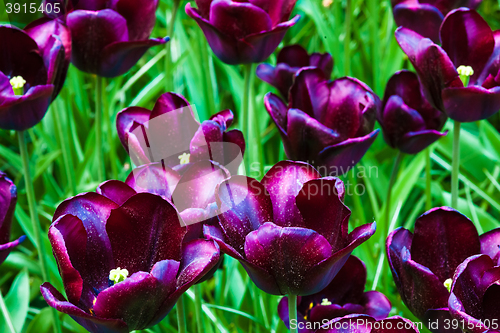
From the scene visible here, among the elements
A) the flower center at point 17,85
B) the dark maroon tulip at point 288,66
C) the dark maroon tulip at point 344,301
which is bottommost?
the dark maroon tulip at point 344,301

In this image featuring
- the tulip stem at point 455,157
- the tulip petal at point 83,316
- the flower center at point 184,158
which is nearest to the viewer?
the tulip petal at point 83,316

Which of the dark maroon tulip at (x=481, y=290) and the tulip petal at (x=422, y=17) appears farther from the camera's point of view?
the tulip petal at (x=422, y=17)

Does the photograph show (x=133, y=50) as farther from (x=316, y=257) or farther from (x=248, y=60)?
(x=316, y=257)

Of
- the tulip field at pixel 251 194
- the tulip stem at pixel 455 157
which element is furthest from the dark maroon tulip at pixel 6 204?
the tulip stem at pixel 455 157

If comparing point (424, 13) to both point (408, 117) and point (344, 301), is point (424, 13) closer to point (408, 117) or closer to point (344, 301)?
point (408, 117)

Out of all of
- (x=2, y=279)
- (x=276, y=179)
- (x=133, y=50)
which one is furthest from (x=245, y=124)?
(x=2, y=279)

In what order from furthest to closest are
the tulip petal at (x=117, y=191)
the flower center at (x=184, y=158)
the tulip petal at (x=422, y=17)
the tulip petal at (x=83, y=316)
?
the tulip petal at (x=422, y=17) → the flower center at (x=184, y=158) → the tulip petal at (x=117, y=191) → the tulip petal at (x=83, y=316)

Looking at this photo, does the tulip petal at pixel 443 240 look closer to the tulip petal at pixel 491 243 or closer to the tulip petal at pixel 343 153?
the tulip petal at pixel 491 243

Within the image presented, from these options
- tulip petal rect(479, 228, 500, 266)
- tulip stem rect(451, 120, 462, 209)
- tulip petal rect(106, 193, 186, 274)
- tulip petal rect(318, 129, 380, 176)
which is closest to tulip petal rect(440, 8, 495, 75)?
tulip stem rect(451, 120, 462, 209)
